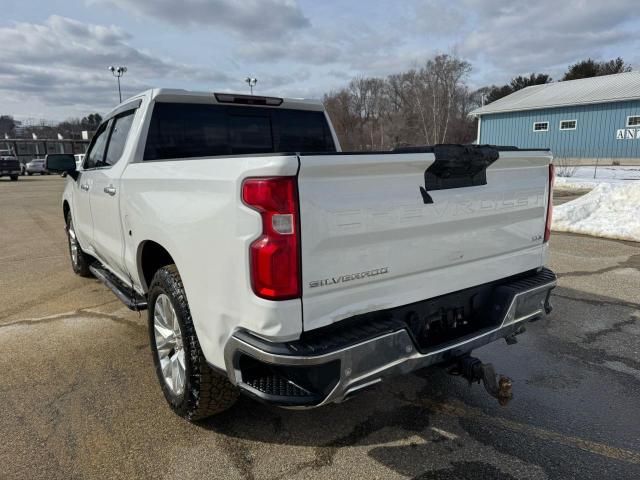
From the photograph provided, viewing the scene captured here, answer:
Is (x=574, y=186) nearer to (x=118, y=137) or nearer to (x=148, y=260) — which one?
(x=118, y=137)

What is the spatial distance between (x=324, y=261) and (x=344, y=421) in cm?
132

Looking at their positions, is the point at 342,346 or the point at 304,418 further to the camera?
the point at 304,418

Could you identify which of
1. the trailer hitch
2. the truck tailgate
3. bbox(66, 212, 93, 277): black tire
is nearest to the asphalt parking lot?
the trailer hitch

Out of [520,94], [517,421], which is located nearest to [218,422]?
A: [517,421]

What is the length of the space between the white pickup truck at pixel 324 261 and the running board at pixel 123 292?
53 millimetres

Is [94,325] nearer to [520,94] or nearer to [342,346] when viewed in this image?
[342,346]

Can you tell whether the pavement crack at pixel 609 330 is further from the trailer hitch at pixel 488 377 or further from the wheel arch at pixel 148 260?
the wheel arch at pixel 148 260

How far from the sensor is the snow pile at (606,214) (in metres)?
Result: 8.45

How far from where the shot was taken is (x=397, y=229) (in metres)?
2.32

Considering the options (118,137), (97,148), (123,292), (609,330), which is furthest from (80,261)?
(609,330)

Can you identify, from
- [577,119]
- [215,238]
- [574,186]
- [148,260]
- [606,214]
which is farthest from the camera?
[577,119]

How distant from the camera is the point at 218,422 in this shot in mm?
2902

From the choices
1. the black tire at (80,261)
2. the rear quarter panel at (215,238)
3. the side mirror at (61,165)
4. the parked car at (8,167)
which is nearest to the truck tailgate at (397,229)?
the rear quarter panel at (215,238)

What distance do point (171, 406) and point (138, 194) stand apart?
1.40 metres
